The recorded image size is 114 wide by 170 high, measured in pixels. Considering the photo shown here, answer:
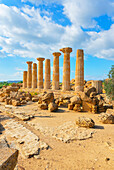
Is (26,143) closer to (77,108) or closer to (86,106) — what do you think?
(77,108)

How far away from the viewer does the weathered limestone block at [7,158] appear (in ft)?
6.18

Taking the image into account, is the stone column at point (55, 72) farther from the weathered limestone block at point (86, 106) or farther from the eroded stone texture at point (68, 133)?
the eroded stone texture at point (68, 133)

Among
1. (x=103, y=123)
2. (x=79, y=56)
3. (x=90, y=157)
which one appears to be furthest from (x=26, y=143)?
(x=79, y=56)

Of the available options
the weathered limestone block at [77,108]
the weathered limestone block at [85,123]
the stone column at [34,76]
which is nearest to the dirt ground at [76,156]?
the weathered limestone block at [85,123]

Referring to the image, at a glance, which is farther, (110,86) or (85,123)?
(110,86)

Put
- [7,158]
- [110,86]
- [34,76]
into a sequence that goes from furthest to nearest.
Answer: [34,76] → [110,86] → [7,158]

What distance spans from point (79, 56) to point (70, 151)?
15564 mm

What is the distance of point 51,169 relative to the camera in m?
3.66

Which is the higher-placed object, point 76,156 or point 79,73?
point 79,73

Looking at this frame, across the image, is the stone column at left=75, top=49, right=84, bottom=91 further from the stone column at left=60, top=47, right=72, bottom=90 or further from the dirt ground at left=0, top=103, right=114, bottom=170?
the dirt ground at left=0, top=103, right=114, bottom=170

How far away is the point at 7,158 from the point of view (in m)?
1.99

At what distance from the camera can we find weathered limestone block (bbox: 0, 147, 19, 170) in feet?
6.18

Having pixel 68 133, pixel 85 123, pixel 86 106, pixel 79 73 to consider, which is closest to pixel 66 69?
pixel 79 73

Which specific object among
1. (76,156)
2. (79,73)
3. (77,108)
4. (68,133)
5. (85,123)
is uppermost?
(79,73)
